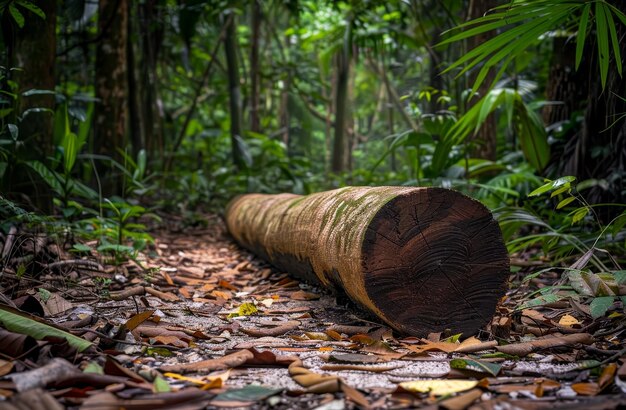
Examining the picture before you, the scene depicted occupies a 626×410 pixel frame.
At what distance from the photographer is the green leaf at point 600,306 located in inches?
75.4

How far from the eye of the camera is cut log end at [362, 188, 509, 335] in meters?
2.07

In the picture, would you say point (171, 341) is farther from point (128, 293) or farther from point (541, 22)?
point (541, 22)

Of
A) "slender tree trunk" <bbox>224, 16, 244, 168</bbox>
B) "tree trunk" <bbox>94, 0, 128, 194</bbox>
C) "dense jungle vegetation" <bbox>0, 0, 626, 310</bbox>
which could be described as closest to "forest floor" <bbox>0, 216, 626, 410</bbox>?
"dense jungle vegetation" <bbox>0, 0, 626, 310</bbox>

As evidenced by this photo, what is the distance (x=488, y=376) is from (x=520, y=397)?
0.55 feet

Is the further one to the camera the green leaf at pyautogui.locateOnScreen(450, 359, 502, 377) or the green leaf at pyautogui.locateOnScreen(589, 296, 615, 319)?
the green leaf at pyautogui.locateOnScreen(589, 296, 615, 319)

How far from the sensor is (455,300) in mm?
2129

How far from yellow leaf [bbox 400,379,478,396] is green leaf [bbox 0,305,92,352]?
0.94m

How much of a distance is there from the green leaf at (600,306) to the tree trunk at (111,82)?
3978mm

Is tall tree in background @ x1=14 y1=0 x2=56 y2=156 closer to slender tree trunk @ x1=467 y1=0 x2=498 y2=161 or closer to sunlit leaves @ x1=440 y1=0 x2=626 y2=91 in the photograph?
sunlit leaves @ x1=440 y1=0 x2=626 y2=91

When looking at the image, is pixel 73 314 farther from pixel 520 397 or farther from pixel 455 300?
pixel 520 397

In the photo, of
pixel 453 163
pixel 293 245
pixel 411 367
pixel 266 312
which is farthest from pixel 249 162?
pixel 411 367

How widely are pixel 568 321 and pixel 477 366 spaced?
766 mm

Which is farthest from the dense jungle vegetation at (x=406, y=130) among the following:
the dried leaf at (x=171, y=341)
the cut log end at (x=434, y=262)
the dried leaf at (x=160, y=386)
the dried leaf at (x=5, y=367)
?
the dried leaf at (x=160, y=386)

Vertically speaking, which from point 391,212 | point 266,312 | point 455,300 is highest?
point 391,212
